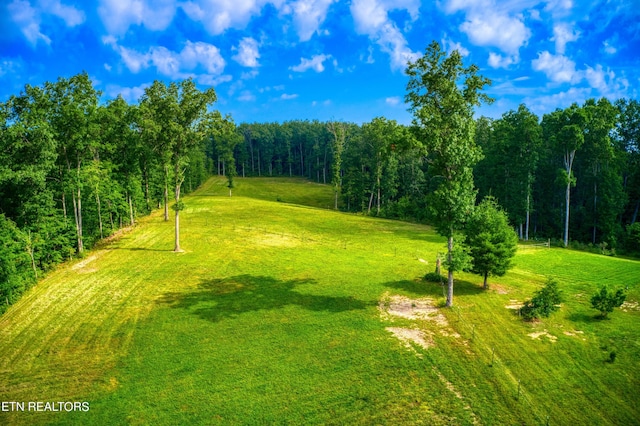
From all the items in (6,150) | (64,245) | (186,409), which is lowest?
(186,409)

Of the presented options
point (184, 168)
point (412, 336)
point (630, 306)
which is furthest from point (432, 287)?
point (184, 168)

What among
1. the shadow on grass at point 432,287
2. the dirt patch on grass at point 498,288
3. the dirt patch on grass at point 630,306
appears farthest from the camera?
the dirt patch on grass at point 498,288

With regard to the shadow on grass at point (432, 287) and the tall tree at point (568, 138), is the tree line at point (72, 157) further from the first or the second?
the tall tree at point (568, 138)

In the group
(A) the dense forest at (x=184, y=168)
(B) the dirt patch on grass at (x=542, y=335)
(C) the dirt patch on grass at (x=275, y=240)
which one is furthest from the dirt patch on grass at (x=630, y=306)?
(C) the dirt patch on grass at (x=275, y=240)

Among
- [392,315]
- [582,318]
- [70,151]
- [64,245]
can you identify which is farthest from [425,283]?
[70,151]

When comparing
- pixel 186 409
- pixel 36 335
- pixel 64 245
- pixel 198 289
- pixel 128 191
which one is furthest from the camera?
pixel 128 191

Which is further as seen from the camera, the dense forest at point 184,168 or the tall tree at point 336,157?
the tall tree at point 336,157

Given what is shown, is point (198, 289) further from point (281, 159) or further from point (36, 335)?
point (281, 159)

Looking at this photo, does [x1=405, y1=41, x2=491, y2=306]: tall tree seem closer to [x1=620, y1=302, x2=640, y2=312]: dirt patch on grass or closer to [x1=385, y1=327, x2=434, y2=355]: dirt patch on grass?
[x1=385, y1=327, x2=434, y2=355]: dirt patch on grass
